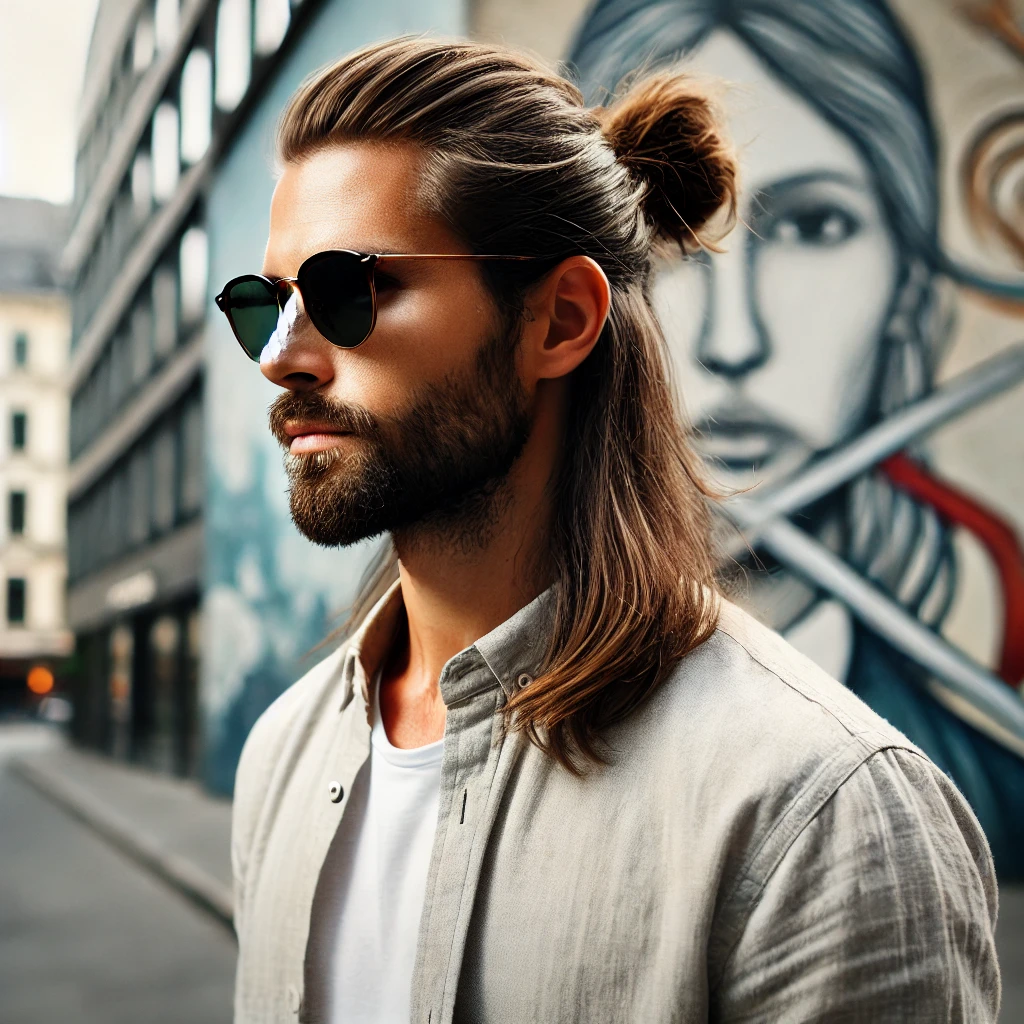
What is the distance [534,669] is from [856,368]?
20.4 feet

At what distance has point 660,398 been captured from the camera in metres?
1.67

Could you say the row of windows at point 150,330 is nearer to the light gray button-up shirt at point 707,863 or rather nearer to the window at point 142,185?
the window at point 142,185

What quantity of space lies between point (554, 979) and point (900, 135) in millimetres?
7079

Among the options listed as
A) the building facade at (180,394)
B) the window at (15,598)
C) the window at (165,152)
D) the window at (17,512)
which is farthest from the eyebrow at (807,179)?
the window at (17,512)

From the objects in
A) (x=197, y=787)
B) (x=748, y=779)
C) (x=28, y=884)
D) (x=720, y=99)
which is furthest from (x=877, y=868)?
(x=197, y=787)

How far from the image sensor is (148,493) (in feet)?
65.7

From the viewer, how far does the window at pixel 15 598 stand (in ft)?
120

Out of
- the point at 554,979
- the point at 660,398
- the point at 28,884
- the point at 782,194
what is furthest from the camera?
the point at 28,884

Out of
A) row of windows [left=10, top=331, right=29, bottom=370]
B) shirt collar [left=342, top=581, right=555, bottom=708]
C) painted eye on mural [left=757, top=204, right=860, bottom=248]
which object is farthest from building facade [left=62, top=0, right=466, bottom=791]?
row of windows [left=10, top=331, right=29, bottom=370]

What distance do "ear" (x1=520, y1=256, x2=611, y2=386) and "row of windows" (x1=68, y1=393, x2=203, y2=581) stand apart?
49.2 feet

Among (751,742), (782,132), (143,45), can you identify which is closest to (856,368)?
(782,132)

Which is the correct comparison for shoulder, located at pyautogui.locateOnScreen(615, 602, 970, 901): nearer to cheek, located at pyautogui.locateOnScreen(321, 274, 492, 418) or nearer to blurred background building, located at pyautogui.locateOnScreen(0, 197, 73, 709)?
cheek, located at pyautogui.locateOnScreen(321, 274, 492, 418)

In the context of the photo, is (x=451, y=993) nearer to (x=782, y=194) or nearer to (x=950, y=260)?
(x=782, y=194)

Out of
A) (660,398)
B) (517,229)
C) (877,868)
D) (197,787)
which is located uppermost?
(517,229)
